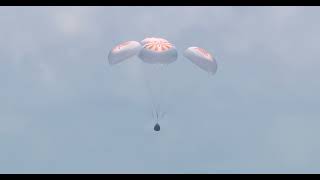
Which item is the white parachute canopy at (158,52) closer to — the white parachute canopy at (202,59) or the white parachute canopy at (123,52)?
the white parachute canopy at (123,52)

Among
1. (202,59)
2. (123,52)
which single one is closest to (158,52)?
(123,52)

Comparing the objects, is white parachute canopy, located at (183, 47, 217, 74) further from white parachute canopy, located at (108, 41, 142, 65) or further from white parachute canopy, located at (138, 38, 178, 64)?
white parachute canopy, located at (108, 41, 142, 65)

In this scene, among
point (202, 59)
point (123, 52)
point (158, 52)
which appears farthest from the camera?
point (202, 59)

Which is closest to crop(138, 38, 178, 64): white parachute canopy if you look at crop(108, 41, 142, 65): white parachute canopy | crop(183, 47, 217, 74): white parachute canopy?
crop(108, 41, 142, 65): white parachute canopy

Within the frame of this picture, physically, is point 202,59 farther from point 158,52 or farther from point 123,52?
point 123,52

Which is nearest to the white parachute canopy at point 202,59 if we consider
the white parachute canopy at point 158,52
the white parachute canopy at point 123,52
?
the white parachute canopy at point 158,52
